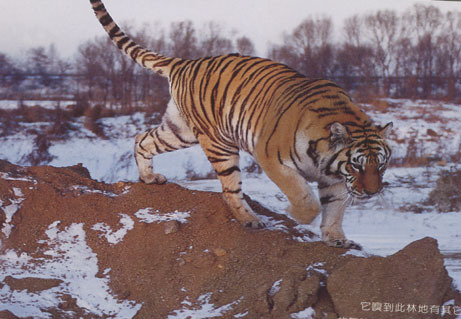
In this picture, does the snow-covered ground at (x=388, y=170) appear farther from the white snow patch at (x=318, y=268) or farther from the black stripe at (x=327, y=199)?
the white snow patch at (x=318, y=268)

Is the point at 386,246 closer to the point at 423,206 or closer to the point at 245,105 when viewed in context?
the point at 423,206

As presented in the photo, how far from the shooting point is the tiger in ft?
9.47

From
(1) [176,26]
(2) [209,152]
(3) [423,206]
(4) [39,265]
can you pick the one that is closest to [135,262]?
(4) [39,265]

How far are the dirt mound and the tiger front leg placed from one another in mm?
129

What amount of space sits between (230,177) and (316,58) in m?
2.13

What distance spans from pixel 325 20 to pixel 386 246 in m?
1.91

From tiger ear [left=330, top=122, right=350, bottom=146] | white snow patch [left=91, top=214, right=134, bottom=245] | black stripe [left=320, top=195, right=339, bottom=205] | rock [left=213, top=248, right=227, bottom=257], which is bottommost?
rock [left=213, top=248, right=227, bottom=257]

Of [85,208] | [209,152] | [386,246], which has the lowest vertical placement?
[386,246]

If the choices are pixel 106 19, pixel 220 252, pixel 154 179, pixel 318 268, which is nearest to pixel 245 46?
pixel 106 19

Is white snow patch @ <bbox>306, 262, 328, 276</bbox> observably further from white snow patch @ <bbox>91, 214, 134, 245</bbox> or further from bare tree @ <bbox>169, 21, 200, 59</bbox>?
bare tree @ <bbox>169, 21, 200, 59</bbox>

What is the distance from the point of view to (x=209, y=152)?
378 centimetres

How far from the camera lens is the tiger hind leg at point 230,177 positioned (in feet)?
11.6

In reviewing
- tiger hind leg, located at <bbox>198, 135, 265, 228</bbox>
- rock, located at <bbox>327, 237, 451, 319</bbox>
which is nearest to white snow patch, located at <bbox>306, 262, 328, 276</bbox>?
rock, located at <bbox>327, 237, 451, 319</bbox>

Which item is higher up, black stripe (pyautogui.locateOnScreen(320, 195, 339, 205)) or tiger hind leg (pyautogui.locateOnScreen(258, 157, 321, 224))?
tiger hind leg (pyautogui.locateOnScreen(258, 157, 321, 224))
